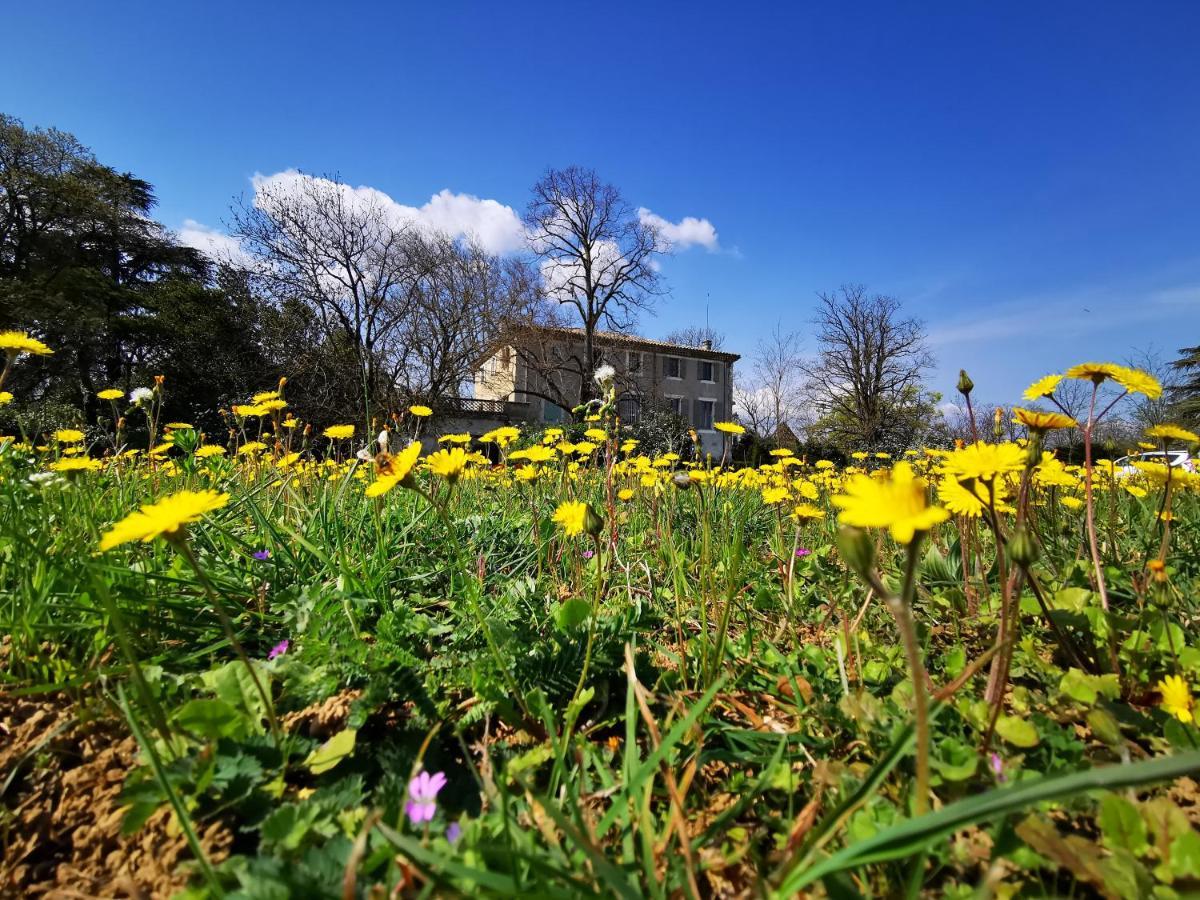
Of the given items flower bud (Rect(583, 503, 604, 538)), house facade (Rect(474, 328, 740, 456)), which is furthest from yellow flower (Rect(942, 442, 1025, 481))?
house facade (Rect(474, 328, 740, 456))

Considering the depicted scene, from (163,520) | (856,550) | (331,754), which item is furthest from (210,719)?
(856,550)

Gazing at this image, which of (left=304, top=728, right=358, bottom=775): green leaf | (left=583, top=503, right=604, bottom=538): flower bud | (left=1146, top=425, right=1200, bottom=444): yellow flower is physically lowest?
(left=304, top=728, right=358, bottom=775): green leaf

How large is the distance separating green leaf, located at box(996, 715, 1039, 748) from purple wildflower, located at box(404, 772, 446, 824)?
2.35 ft

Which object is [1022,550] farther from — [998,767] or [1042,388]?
[1042,388]

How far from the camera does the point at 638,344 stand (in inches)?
1101

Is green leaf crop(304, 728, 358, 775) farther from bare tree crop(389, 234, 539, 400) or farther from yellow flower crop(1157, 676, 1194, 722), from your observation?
bare tree crop(389, 234, 539, 400)

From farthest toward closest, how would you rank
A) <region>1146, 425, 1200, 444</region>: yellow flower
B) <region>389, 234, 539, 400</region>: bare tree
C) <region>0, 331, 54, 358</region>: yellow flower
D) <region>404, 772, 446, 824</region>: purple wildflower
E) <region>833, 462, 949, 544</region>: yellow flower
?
<region>389, 234, 539, 400</region>: bare tree < <region>0, 331, 54, 358</region>: yellow flower < <region>1146, 425, 1200, 444</region>: yellow flower < <region>404, 772, 446, 824</region>: purple wildflower < <region>833, 462, 949, 544</region>: yellow flower

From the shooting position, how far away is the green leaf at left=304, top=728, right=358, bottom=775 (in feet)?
2.34

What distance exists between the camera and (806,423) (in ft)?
98.7

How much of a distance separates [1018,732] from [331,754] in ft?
2.99

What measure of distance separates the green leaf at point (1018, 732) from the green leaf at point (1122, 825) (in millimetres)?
118

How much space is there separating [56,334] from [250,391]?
6383mm

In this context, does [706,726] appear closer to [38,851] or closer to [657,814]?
[657,814]

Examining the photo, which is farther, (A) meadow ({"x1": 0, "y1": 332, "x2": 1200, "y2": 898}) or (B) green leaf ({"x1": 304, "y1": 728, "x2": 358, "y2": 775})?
(B) green leaf ({"x1": 304, "y1": 728, "x2": 358, "y2": 775})
